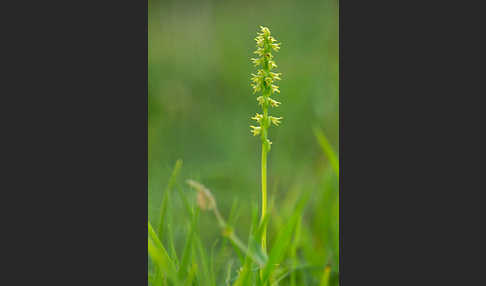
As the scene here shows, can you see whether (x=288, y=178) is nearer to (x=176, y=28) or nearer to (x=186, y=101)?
(x=186, y=101)

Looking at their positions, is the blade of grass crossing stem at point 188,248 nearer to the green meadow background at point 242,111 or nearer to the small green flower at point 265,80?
the small green flower at point 265,80

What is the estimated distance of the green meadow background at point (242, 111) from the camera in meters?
3.26

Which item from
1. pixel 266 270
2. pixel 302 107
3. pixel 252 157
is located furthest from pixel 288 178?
pixel 266 270

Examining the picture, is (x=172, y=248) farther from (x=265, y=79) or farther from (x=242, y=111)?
Answer: (x=242, y=111)

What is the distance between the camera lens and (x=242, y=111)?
481 cm

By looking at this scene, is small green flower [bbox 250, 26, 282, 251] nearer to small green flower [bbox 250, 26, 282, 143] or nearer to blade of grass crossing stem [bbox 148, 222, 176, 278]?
small green flower [bbox 250, 26, 282, 143]

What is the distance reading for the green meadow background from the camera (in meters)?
3.26

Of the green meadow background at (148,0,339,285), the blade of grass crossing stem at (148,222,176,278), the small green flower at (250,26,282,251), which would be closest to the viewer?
the blade of grass crossing stem at (148,222,176,278)

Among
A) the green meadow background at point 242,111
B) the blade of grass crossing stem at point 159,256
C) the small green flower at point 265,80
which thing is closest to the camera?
the blade of grass crossing stem at point 159,256

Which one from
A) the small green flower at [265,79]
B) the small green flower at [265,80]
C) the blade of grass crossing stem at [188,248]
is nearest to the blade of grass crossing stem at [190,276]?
the blade of grass crossing stem at [188,248]

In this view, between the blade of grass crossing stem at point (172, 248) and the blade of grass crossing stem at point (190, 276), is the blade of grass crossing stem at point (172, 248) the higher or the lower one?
the higher one

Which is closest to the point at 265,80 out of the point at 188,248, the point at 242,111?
the point at 188,248

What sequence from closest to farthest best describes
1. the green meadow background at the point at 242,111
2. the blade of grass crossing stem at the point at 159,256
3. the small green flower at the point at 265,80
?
the blade of grass crossing stem at the point at 159,256, the small green flower at the point at 265,80, the green meadow background at the point at 242,111

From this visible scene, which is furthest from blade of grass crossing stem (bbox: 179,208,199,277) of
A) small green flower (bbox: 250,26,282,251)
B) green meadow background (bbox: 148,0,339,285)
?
green meadow background (bbox: 148,0,339,285)
